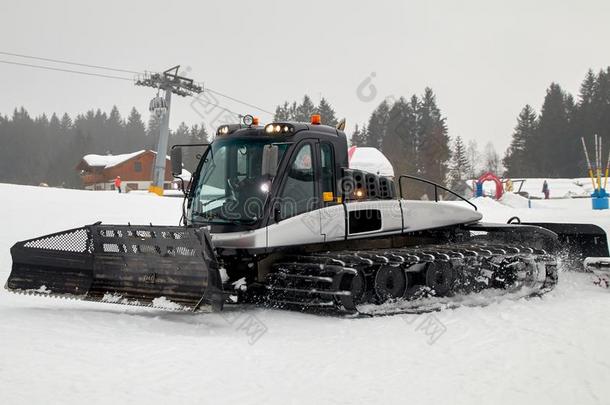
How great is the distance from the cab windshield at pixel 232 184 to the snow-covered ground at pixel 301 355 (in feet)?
4.54

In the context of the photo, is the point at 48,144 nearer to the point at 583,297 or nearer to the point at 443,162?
the point at 443,162

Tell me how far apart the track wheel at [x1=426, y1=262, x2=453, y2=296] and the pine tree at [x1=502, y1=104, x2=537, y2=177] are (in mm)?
80279

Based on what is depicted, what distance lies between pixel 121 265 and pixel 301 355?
333 centimetres

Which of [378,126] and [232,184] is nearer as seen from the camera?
[232,184]

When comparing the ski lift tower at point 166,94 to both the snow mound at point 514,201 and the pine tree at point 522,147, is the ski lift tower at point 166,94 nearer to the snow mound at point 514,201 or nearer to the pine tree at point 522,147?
the snow mound at point 514,201

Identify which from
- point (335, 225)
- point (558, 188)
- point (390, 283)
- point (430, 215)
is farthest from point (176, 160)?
point (558, 188)

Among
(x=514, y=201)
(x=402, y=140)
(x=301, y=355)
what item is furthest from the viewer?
(x=402, y=140)

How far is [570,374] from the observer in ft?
17.2

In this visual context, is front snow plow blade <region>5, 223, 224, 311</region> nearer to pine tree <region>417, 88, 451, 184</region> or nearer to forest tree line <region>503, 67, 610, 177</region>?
pine tree <region>417, 88, 451, 184</region>

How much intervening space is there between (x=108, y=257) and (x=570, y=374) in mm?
5811

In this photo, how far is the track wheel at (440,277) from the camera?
8.98 m

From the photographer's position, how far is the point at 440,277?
363 inches

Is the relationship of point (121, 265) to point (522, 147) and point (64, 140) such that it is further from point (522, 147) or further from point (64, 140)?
point (64, 140)

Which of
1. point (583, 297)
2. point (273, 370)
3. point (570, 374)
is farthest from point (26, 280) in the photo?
point (583, 297)
